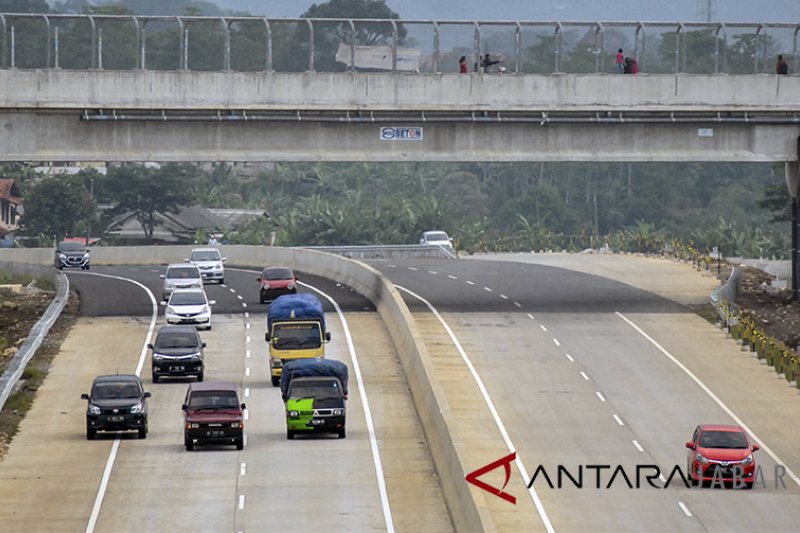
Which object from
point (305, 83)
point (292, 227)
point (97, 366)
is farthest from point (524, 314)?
point (292, 227)

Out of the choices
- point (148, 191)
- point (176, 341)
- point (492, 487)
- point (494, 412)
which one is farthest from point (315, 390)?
point (148, 191)

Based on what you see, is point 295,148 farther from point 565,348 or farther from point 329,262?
point 329,262

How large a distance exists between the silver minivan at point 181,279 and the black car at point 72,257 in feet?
63.2

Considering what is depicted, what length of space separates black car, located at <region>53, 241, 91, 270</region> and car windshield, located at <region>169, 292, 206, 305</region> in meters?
29.1

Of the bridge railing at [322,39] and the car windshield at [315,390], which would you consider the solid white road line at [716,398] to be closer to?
the bridge railing at [322,39]

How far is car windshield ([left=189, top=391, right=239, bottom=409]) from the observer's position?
42875 millimetres

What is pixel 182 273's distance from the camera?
73125mm

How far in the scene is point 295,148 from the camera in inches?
2601

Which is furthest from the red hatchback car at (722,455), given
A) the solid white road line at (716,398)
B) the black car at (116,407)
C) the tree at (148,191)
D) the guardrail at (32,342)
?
the tree at (148,191)

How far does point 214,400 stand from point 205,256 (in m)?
39.6

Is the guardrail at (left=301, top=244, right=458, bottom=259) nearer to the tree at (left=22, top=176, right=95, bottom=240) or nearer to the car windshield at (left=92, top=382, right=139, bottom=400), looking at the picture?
the tree at (left=22, top=176, right=95, bottom=240)

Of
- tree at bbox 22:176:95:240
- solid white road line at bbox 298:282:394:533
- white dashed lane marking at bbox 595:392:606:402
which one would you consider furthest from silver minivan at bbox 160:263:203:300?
tree at bbox 22:176:95:240

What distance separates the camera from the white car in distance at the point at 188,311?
62.6m

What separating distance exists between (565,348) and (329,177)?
102 meters
